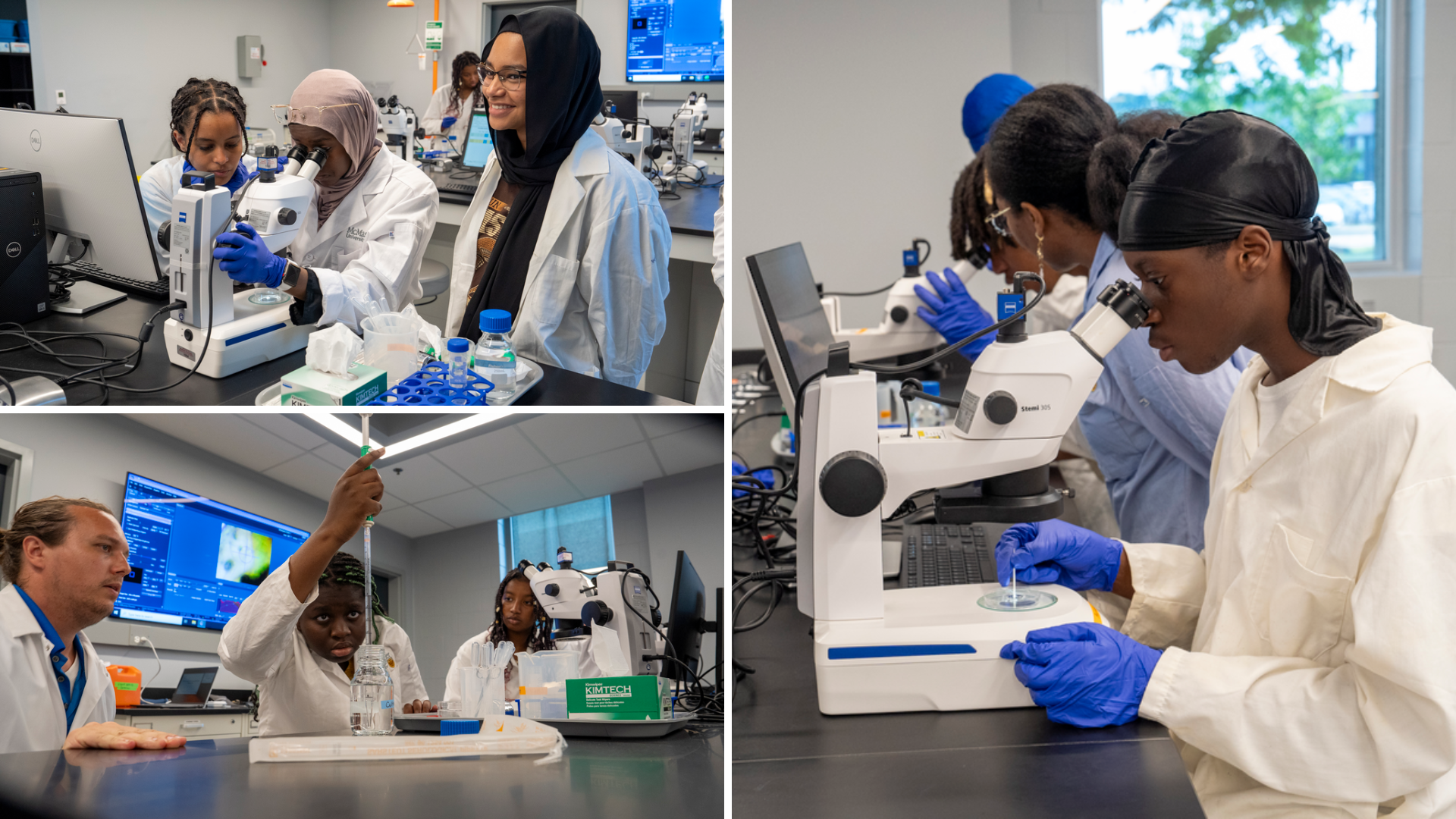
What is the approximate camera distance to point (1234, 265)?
95 centimetres

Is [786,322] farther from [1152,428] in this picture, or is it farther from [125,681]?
[125,681]

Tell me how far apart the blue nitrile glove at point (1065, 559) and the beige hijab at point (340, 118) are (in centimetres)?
185

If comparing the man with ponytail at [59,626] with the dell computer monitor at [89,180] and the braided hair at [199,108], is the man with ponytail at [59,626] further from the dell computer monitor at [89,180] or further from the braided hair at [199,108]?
the braided hair at [199,108]

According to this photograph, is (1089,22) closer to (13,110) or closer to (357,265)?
(357,265)

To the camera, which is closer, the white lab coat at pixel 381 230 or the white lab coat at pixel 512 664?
the white lab coat at pixel 512 664

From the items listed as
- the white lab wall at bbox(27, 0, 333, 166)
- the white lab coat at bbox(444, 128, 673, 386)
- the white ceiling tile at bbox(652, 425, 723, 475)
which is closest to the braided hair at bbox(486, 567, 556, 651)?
the white ceiling tile at bbox(652, 425, 723, 475)

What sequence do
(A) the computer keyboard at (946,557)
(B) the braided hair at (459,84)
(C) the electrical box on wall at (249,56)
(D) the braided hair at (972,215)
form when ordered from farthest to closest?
(B) the braided hair at (459,84) → (C) the electrical box on wall at (249,56) → (D) the braided hair at (972,215) → (A) the computer keyboard at (946,557)

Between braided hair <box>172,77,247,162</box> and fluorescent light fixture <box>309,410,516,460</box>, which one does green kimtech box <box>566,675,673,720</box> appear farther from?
braided hair <box>172,77,247,162</box>

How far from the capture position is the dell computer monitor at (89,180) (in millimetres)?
1706

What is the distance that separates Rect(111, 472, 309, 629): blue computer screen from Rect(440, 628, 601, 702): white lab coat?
0.20 m

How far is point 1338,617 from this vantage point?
0.88 m

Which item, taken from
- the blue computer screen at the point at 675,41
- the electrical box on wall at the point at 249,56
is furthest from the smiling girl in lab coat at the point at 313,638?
the blue computer screen at the point at 675,41

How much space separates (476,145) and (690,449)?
3.69 metres

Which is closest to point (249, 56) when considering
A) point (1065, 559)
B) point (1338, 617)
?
point (1065, 559)
